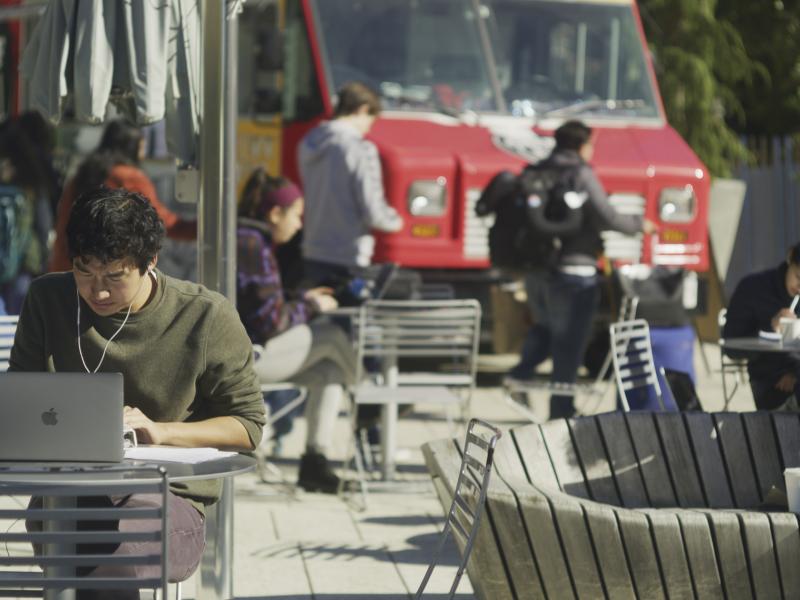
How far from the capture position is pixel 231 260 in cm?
529

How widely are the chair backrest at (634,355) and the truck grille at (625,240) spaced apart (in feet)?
12.0

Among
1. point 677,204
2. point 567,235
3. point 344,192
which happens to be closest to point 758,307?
point 567,235

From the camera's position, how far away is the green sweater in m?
4.17

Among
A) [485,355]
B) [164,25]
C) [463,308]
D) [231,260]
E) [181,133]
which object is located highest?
[164,25]

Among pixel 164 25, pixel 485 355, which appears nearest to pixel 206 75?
pixel 164 25

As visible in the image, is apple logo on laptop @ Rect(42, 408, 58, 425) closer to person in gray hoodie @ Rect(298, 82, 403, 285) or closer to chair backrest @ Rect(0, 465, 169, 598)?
A: chair backrest @ Rect(0, 465, 169, 598)

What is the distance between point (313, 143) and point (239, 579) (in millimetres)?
3706

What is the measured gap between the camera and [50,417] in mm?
3559

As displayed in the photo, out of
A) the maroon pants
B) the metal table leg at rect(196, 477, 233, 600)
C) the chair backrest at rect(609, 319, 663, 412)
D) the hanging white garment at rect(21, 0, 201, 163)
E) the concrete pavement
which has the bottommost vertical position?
the concrete pavement

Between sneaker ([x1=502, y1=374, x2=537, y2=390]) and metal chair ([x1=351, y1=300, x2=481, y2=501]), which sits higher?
metal chair ([x1=351, y1=300, x2=481, y2=501])

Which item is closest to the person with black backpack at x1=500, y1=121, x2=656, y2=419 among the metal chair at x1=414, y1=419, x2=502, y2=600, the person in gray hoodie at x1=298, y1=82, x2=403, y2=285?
the person in gray hoodie at x1=298, y1=82, x2=403, y2=285

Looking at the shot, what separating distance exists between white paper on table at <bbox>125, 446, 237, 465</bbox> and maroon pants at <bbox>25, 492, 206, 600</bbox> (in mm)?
106

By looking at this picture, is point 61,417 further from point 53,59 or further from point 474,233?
point 474,233

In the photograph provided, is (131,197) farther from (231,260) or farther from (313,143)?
(313,143)
